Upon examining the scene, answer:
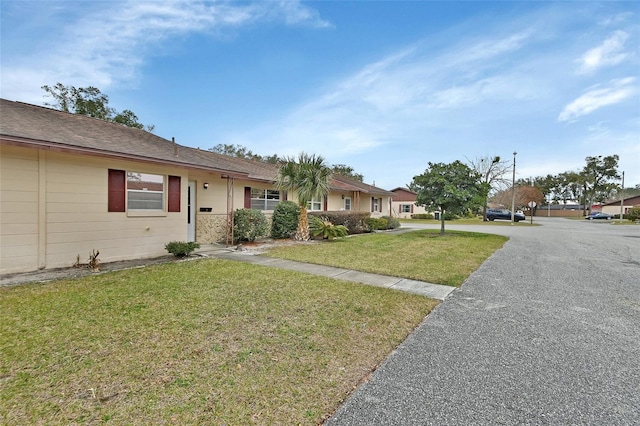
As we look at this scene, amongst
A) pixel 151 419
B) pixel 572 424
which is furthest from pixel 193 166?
pixel 572 424

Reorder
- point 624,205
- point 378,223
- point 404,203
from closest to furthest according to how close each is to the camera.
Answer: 1. point 378,223
2. point 404,203
3. point 624,205

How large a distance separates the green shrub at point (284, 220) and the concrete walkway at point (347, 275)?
11.7ft

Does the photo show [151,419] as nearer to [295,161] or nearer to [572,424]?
[572,424]

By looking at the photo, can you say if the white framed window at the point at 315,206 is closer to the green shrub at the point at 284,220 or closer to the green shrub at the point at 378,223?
the green shrub at the point at 378,223

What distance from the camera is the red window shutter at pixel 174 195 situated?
28.0ft

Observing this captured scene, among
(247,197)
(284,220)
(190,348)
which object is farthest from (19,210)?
(284,220)

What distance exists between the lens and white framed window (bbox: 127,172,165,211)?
7.76 metres

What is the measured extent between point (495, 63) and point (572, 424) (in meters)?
13.7

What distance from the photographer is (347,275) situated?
6.43 metres

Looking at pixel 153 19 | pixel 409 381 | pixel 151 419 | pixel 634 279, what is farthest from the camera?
pixel 153 19

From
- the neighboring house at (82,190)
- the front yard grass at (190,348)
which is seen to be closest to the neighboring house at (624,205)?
the front yard grass at (190,348)

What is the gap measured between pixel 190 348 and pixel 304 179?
30.6 feet

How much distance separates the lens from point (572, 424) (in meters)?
2.03

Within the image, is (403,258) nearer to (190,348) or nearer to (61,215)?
(190,348)
